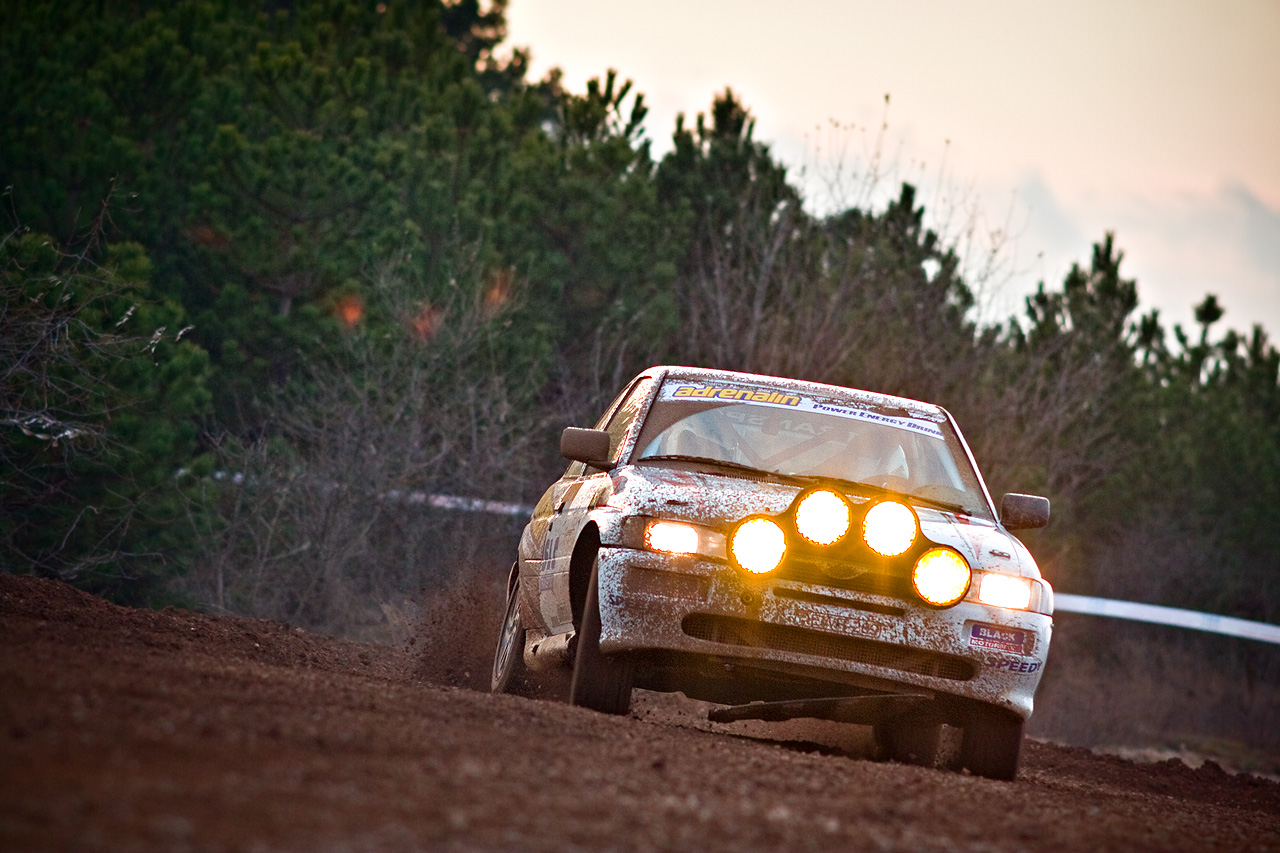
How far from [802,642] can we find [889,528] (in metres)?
0.58

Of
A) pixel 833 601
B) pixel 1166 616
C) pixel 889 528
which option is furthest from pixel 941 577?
pixel 1166 616

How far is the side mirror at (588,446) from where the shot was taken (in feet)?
25.7

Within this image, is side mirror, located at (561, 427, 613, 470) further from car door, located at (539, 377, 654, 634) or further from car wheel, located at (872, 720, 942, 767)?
car wheel, located at (872, 720, 942, 767)

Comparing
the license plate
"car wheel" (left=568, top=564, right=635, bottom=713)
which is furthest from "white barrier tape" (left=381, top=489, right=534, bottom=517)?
the license plate

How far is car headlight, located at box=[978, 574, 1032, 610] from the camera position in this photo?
696cm

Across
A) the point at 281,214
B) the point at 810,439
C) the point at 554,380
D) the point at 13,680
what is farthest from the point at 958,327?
the point at 13,680

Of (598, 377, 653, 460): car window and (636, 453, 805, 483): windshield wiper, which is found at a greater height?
(598, 377, 653, 460): car window

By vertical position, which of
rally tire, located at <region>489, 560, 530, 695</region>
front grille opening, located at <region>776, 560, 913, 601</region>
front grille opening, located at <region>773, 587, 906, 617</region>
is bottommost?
rally tire, located at <region>489, 560, 530, 695</region>

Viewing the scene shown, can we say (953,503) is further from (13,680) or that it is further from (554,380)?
(554,380)

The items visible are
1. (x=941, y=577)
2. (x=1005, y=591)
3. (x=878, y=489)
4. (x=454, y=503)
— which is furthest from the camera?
(x=454, y=503)

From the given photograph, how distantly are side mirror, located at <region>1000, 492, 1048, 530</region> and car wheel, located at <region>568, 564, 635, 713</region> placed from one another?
208cm

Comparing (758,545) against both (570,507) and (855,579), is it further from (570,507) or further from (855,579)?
(570,507)

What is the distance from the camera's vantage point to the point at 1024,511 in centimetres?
795

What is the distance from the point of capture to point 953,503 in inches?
310
